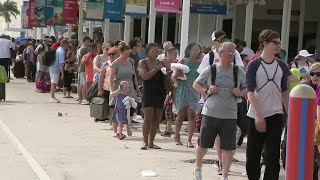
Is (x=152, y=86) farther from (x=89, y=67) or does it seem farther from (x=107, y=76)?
(x=89, y=67)

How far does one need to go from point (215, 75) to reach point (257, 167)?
1236 millimetres

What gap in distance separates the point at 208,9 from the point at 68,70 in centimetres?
499

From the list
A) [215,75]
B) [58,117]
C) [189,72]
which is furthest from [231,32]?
[215,75]

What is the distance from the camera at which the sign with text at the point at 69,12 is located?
33259 mm

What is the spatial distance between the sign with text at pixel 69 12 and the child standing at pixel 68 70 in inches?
382

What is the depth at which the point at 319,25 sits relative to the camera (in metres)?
35.0

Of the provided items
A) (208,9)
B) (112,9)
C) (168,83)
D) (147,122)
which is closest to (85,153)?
(147,122)

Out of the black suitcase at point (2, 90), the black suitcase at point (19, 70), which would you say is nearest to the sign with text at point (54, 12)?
the black suitcase at point (19, 70)

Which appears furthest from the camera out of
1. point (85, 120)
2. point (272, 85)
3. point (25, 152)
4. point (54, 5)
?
point (54, 5)

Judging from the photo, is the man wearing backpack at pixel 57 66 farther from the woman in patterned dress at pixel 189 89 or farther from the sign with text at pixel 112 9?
the woman in patterned dress at pixel 189 89

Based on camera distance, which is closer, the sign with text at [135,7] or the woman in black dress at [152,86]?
the woman in black dress at [152,86]

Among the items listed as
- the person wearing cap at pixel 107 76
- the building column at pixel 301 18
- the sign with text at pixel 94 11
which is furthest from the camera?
the building column at pixel 301 18

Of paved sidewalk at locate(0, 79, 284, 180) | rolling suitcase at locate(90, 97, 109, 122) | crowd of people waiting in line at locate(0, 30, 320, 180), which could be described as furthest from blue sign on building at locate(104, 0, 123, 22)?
rolling suitcase at locate(90, 97, 109, 122)

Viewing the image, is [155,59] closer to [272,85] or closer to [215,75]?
[215,75]
